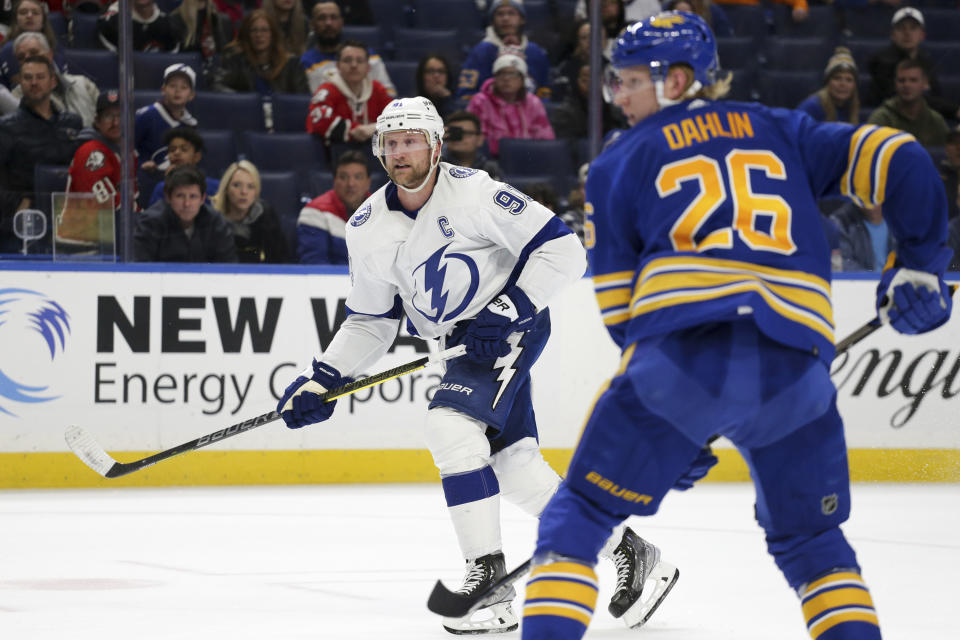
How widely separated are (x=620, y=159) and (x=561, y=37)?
5.02 m

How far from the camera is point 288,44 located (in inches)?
265

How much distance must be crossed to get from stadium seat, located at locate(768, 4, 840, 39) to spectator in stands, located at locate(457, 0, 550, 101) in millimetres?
1465

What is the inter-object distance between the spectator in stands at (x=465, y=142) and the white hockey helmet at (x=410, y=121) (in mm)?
2805

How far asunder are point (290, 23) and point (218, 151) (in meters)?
0.90

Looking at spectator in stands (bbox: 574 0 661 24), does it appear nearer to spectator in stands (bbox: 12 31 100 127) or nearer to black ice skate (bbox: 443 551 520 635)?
spectator in stands (bbox: 12 31 100 127)

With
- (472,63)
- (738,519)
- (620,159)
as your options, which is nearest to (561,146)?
(472,63)

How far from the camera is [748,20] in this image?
780 centimetres

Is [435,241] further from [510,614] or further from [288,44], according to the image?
[288,44]

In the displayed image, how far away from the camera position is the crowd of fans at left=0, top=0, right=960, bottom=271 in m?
5.93

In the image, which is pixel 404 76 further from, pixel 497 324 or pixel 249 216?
pixel 497 324

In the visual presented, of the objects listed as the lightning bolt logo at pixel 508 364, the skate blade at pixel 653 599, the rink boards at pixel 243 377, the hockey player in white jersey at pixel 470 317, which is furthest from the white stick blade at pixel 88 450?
the skate blade at pixel 653 599

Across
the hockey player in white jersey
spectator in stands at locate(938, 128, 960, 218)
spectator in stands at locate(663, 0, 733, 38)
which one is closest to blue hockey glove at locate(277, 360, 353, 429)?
the hockey player in white jersey

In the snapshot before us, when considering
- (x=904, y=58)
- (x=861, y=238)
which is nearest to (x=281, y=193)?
(x=861, y=238)

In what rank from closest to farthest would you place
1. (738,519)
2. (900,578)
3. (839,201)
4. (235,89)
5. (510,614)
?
1. (510,614)
2. (900,578)
3. (738,519)
4. (839,201)
5. (235,89)
